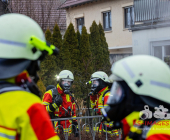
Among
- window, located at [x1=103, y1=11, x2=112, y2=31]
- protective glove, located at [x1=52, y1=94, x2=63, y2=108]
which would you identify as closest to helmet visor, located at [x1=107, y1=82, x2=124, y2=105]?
protective glove, located at [x1=52, y1=94, x2=63, y2=108]

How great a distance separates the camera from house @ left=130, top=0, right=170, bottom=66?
10.8 m

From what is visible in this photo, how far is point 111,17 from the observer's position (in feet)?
57.5

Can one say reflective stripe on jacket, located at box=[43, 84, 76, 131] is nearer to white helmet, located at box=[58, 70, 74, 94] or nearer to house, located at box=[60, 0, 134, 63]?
white helmet, located at box=[58, 70, 74, 94]

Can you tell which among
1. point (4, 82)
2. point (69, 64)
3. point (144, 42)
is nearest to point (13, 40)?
point (4, 82)

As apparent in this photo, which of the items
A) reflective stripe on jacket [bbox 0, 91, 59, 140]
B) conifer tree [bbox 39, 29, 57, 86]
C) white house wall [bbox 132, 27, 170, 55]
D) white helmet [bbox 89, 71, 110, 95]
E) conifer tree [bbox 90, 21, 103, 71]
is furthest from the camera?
conifer tree [bbox 90, 21, 103, 71]

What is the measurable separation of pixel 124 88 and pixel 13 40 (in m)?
0.95

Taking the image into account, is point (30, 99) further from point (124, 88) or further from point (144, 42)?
point (144, 42)

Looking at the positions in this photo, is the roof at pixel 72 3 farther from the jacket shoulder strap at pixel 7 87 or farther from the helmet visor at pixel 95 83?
the jacket shoulder strap at pixel 7 87

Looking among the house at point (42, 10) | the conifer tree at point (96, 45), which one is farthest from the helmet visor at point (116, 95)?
the house at point (42, 10)

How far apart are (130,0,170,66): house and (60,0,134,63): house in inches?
170

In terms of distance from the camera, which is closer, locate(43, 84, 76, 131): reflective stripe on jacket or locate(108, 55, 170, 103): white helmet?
locate(108, 55, 170, 103): white helmet

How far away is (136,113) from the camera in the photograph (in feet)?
6.77

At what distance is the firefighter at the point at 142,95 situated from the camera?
2.00 metres

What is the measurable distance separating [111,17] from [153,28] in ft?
22.3
